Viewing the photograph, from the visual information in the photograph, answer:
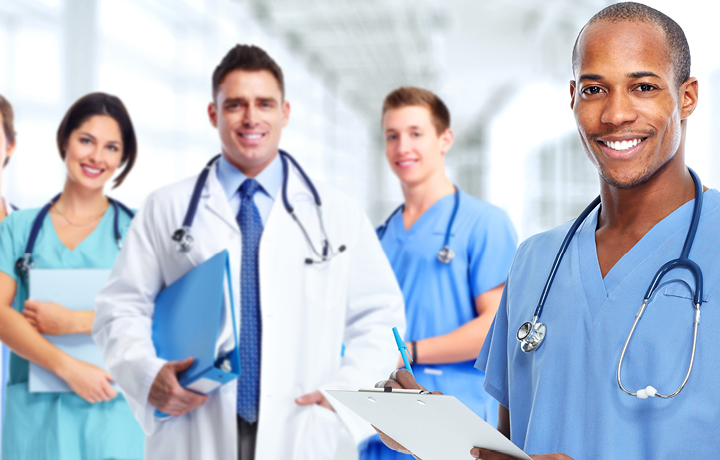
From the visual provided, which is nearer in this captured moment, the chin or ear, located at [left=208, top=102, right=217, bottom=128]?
the chin

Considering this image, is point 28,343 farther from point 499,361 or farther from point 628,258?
point 628,258

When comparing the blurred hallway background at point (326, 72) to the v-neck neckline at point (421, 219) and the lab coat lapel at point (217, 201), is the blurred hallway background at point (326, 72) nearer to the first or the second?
the v-neck neckline at point (421, 219)

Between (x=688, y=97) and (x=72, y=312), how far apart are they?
1.61 m

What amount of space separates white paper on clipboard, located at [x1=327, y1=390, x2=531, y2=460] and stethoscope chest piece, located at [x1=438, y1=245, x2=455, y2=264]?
1.03 metres

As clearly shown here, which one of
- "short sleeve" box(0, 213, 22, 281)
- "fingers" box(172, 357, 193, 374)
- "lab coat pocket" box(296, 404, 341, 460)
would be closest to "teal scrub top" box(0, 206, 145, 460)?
"short sleeve" box(0, 213, 22, 281)

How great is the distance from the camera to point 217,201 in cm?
147

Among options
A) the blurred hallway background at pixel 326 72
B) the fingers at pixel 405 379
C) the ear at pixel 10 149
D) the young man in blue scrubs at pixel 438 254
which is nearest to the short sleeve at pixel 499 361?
the fingers at pixel 405 379

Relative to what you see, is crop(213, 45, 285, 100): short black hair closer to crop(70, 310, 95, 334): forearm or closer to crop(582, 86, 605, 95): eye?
crop(70, 310, 95, 334): forearm

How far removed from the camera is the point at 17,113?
2.68 metres

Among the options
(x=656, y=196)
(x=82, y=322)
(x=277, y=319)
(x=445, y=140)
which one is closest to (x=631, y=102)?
(x=656, y=196)

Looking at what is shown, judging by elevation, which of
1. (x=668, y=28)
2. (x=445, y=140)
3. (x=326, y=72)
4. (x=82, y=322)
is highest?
(x=326, y=72)

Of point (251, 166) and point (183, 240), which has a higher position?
point (251, 166)

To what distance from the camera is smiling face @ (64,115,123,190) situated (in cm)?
186

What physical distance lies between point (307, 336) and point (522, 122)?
5.67 metres
